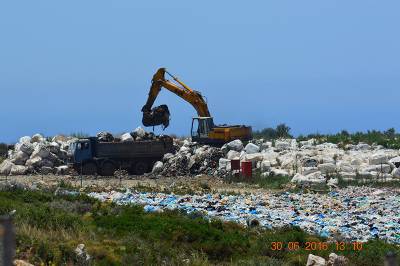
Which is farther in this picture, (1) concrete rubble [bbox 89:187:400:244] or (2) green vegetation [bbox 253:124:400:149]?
(2) green vegetation [bbox 253:124:400:149]

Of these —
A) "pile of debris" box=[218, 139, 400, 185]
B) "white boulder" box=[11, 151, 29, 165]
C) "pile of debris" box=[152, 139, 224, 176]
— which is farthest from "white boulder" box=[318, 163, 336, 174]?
"white boulder" box=[11, 151, 29, 165]

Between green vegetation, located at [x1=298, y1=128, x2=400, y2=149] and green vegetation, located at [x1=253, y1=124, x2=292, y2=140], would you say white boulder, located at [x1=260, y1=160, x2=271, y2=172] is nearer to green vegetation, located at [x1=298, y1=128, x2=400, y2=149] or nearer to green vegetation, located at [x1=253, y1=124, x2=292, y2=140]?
green vegetation, located at [x1=298, y1=128, x2=400, y2=149]

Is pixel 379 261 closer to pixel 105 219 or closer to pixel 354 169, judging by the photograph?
pixel 105 219

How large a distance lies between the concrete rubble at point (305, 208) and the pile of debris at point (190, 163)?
1057 cm

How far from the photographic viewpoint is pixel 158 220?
15695mm

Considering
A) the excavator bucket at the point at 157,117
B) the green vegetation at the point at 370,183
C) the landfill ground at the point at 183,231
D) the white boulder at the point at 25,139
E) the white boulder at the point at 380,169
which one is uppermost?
the excavator bucket at the point at 157,117

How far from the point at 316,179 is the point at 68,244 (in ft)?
56.3

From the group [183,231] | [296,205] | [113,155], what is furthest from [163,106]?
[183,231]

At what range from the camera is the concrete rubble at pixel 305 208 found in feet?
55.1

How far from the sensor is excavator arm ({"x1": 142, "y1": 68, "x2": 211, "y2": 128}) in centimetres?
3875

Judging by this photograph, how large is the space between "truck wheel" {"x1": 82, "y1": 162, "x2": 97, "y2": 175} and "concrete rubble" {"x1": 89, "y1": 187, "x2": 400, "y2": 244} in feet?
40.3

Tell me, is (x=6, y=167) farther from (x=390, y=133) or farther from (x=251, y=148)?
(x=390, y=133)
